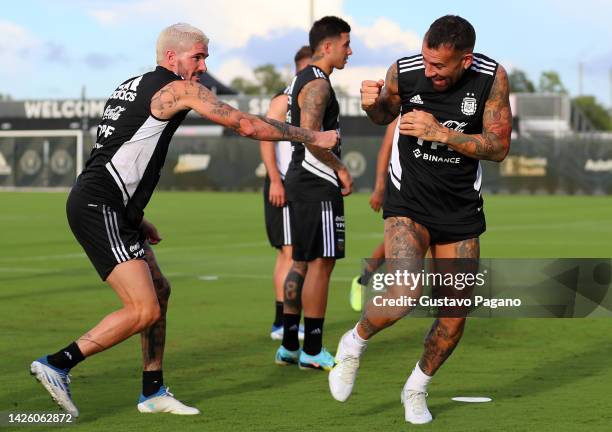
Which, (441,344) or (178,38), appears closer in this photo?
(178,38)

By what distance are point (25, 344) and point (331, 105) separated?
2931mm

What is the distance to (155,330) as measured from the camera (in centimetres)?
739

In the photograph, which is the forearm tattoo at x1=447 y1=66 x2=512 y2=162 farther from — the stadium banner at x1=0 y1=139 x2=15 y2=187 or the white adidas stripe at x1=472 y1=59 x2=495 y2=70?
the stadium banner at x1=0 y1=139 x2=15 y2=187

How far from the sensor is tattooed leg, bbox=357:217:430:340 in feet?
23.1

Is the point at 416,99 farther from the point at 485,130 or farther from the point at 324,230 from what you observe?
the point at 324,230

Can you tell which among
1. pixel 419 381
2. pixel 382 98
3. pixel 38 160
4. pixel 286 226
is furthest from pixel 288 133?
pixel 38 160

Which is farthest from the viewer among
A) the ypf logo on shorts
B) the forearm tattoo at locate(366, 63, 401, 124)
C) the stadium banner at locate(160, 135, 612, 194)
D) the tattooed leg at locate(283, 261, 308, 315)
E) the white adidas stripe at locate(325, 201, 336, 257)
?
the stadium banner at locate(160, 135, 612, 194)

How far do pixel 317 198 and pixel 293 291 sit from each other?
29.3 inches

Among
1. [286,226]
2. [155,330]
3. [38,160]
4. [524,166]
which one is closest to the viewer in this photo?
[155,330]

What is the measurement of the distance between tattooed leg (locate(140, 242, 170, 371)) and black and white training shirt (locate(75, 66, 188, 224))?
14.5 inches

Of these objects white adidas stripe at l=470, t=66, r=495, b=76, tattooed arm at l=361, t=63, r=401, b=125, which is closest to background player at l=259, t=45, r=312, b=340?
tattooed arm at l=361, t=63, r=401, b=125

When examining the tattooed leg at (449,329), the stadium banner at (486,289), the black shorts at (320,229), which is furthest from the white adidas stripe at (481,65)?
the black shorts at (320,229)

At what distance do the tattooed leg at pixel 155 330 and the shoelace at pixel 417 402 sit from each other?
1.44 metres

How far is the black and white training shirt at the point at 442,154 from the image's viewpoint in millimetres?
7012
